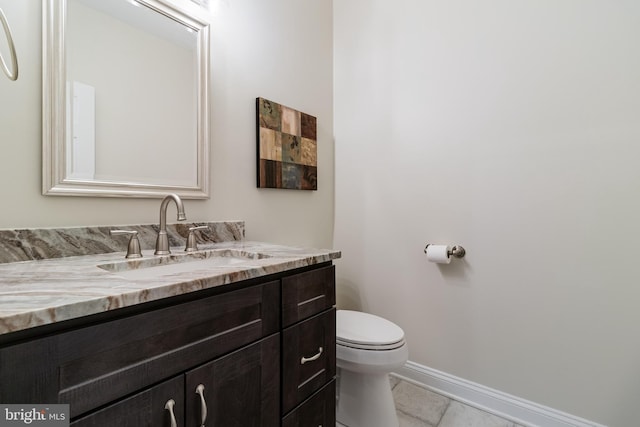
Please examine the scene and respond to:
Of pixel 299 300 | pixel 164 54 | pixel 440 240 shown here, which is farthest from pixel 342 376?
pixel 164 54

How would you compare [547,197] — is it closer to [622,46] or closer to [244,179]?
[622,46]

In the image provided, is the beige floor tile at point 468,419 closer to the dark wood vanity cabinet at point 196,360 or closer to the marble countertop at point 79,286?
the dark wood vanity cabinet at point 196,360

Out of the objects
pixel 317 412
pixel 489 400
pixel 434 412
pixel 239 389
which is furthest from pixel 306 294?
pixel 489 400

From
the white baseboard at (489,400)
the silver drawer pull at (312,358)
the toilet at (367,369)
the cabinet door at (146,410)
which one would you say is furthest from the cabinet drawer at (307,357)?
the white baseboard at (489,400)

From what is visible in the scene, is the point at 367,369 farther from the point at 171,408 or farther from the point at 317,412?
the point at 171,408

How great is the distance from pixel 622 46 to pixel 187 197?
1933 millimetres

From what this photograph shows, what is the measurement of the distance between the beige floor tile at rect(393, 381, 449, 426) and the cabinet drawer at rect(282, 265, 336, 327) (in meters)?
0.90

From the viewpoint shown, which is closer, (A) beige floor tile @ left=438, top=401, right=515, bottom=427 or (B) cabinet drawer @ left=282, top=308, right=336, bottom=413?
(B) cabinet drawer @ left=282, top=308, right=336, bottom=413

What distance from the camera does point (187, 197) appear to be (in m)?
1.26

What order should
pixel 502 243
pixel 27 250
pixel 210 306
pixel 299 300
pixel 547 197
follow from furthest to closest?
pixel 502 243 → pixel 547 197 → pixel 299 300 → pixel 27 250 → pixel 210 306

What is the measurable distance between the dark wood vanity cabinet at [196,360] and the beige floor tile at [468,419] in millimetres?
757

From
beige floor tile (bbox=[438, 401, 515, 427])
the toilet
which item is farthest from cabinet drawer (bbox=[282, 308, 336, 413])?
beige floor tile (bbox=[438, 401, 515, 427])

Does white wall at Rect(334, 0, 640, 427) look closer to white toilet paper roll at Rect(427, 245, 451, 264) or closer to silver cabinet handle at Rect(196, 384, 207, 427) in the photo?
white toilet paper roll at Rect(427, 245, 451, 264)

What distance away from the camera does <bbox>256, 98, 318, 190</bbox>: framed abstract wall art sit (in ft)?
5.16
